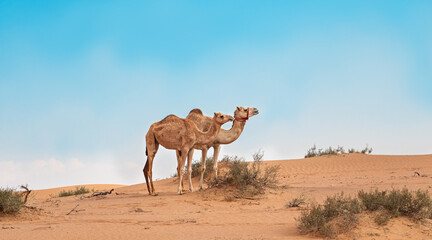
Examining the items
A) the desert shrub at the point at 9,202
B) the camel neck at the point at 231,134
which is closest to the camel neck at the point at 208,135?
the camel neck at the point at 231,134

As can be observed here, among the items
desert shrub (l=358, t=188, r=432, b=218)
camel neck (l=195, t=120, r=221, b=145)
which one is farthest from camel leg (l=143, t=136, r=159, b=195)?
desert shrub (l=358, t=188, r=432, b=218)

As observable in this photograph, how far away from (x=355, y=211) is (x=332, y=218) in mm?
508

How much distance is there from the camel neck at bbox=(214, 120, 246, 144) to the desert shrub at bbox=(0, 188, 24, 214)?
271 inches

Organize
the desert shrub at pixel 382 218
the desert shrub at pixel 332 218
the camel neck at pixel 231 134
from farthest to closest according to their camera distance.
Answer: the camel neck at pixel 231 134, the desert shrub at pixel 382 218, the desert shrub at pixel 332 218

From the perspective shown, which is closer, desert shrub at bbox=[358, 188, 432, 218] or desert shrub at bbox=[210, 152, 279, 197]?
desert shrub at bbox=[358, 188, 432, 218]

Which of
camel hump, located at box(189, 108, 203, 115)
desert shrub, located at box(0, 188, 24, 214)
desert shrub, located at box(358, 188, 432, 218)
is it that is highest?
camel hump, located at box(189, 108, 203, 115)

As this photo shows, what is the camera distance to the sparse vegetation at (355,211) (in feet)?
28.2

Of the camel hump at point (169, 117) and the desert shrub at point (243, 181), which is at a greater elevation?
the camel hump at point (169, 117)

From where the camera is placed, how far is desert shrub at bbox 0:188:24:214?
465 inches

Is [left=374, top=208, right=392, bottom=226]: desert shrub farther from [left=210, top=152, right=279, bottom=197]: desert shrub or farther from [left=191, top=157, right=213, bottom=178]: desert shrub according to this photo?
Result: [left=191, top=157, right=213, bottom=178]: desert shrub

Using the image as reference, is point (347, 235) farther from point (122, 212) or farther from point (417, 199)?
point (122, 212)

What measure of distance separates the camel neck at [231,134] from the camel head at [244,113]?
0.62 feet

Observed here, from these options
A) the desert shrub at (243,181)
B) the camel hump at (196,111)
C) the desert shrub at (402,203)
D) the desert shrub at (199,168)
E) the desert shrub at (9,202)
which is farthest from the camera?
the desert shrub at (199,168)

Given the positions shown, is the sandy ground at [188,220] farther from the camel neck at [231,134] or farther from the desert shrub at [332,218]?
the camel neck at [231,134]
